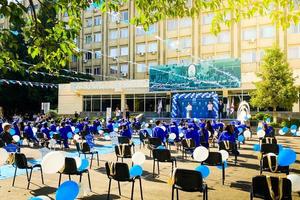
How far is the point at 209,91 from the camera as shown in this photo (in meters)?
38.5

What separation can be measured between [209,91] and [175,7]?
109 feet

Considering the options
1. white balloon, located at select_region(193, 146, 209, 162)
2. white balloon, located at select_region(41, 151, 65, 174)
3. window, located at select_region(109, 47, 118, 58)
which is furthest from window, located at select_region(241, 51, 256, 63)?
white balloon, located at select_region(41, 151, 65, 174)

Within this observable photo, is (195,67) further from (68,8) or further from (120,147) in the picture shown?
(68,8)

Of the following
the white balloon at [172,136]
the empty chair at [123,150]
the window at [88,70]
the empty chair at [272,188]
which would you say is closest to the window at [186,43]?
the window at [88,70]

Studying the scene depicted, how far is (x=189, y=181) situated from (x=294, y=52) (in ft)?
120

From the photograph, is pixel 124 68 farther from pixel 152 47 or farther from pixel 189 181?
pixel 189 181

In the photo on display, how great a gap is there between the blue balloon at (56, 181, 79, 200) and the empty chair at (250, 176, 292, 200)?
3076 millimetres

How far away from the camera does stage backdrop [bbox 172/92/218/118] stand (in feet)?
124

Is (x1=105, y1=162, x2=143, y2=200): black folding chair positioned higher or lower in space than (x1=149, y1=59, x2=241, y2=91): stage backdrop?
lower

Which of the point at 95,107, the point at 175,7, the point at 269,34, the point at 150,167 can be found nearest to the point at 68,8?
the point at 175,7

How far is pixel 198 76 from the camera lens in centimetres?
3834

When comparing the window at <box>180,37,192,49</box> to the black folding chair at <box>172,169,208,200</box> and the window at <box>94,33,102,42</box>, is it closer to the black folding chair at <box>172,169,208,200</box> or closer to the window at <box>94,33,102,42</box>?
the window at <box>94,33,102,42</box>

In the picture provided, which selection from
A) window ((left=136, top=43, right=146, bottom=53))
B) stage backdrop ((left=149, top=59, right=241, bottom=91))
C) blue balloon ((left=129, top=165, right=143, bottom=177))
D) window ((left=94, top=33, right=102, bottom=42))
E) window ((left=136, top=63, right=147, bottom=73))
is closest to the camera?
blue balloon ((left=129, top=165, right=143, bottom=177))

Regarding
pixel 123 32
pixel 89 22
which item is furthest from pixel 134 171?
pixel 89 22
